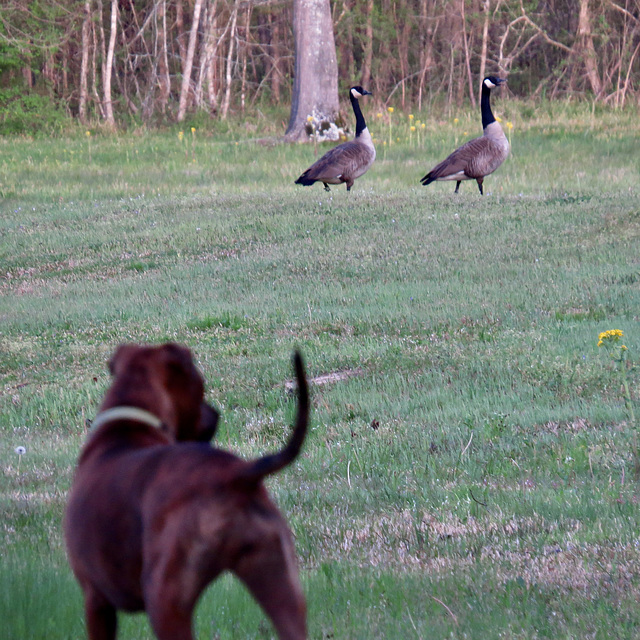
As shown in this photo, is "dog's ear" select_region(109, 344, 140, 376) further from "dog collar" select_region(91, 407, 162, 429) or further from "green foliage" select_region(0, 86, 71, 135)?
"green foliage" select_region(0, 86, 71, 135)

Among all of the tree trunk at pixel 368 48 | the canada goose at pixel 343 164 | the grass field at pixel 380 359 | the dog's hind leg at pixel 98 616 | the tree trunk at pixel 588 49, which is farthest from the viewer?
the tree trunk at pixel 368 48

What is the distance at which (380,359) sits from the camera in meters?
7.76

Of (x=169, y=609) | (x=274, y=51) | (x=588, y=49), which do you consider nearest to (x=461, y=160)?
(x=169, y=609)

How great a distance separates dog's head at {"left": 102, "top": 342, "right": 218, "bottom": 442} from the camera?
2.36 metres

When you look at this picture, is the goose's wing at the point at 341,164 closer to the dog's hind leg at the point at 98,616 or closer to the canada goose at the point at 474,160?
the canada goose at the point at 474,160

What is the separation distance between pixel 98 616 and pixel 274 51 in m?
34.8

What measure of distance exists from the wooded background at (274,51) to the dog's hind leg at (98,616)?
2487cm

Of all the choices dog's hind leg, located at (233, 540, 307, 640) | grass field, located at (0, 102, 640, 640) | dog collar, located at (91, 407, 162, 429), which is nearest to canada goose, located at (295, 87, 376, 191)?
grass field, located at (0, 102, 640, 640)

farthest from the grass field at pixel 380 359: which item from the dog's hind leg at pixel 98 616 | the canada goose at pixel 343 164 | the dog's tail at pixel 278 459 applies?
the dog's tail at pixel 278 459

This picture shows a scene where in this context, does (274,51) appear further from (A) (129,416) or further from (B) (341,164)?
(A) (129,416)

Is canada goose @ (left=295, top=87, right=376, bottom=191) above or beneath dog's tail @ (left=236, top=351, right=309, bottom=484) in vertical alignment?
above

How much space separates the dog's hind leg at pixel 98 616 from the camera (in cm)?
225

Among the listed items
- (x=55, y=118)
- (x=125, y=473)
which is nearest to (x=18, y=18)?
(x=55, y=118)

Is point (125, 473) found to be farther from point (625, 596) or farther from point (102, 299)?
point (102, 299)
